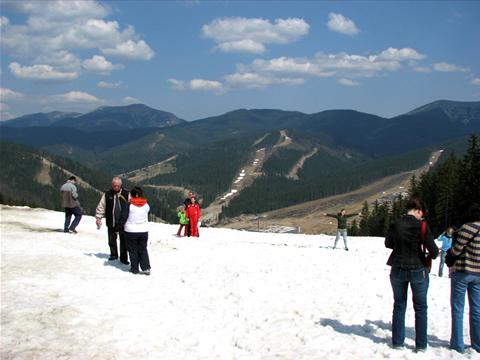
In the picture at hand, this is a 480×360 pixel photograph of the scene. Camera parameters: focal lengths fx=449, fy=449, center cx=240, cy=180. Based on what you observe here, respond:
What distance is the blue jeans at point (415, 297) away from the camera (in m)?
10.2

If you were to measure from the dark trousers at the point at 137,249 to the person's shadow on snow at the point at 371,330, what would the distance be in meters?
6.97

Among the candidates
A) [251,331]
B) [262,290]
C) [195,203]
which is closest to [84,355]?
[251,331]

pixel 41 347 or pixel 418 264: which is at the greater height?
pixel 418 264

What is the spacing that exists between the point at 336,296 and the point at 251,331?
14.9ft

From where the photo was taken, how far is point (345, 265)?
67.7 feet

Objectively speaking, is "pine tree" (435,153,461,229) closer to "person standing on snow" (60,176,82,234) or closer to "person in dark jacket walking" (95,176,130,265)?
"person standing on snow" (60,176,82,234)

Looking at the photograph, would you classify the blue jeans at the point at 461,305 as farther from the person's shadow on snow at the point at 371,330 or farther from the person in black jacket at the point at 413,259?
the person in black jacket at the point at 413,259

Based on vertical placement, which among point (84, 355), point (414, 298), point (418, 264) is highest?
point (418, 264)

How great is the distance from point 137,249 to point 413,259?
10.00 metres

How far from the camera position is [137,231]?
1617cm

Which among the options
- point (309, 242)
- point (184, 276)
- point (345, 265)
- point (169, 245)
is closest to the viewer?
point (184, 276)

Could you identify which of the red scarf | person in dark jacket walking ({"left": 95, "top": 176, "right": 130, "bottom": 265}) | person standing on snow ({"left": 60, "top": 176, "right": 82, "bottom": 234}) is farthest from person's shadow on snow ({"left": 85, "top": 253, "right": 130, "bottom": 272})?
person standing on snow ({"left": 60, "top": 176, "right": 82, "bottom": 234})

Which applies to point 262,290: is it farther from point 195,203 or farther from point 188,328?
point 195,203

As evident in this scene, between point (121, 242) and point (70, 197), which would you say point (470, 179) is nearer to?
point (70, 197)
